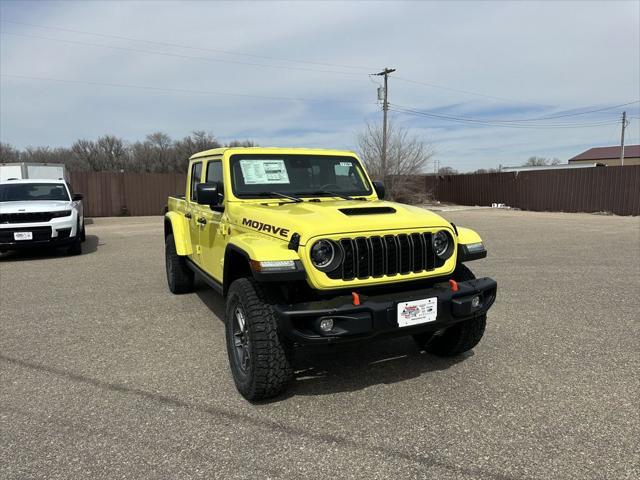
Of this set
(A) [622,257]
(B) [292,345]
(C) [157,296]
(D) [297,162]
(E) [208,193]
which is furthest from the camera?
(A) [622,257]

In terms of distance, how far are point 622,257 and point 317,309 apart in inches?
332

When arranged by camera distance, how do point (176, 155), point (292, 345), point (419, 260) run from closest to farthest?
point (292, 345) < point (419, 260) < point (176, 155)

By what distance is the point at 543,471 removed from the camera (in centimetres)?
244

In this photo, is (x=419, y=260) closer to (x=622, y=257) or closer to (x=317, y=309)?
(x=317, y=309)

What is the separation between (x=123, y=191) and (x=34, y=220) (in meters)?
14.2

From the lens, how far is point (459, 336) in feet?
12.2

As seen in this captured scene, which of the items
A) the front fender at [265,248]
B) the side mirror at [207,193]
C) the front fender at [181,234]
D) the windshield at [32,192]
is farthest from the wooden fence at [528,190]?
the front fender at [265,248]

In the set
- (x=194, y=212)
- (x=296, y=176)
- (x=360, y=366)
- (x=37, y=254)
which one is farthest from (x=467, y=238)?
(x=37, y=254)

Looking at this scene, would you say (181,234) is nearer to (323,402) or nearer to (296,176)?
(296,176)

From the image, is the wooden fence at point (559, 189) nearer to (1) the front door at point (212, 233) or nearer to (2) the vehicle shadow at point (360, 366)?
(2) the vehicle shadow at point (360, 366)

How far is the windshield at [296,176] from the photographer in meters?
4.30

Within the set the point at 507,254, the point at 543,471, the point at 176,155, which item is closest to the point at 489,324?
the point at 543,471

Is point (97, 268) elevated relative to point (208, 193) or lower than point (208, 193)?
lower

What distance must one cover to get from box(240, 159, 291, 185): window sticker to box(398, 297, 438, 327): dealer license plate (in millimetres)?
1921
